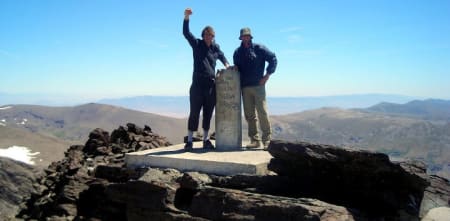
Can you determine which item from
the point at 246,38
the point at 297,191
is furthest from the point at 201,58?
the point at 297,191

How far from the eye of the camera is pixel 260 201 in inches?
399

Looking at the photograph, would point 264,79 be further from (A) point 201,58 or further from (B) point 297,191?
(B) point 297,191

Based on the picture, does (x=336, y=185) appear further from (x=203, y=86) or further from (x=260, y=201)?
(x=203, y=86)

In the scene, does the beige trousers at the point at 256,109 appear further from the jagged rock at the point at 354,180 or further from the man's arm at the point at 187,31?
the jagged rock at the point at 354,180

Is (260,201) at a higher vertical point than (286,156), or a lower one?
lower

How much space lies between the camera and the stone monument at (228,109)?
631 inches

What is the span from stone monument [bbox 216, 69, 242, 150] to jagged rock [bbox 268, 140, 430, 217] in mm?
4741

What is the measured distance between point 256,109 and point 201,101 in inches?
82.5

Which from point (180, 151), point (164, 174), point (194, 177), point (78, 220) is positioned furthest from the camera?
point (180, 151)

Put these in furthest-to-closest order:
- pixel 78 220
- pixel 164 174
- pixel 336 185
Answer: pixel 78 220
pixel 164 174
pixel 336 185

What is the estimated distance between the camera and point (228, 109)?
16.1 metres

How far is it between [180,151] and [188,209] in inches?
179

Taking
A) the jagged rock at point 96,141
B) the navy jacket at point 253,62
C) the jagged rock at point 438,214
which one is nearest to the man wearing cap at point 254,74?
the navy jacket at point 253,62

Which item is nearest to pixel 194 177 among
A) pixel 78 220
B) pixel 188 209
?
pixel 188 209
